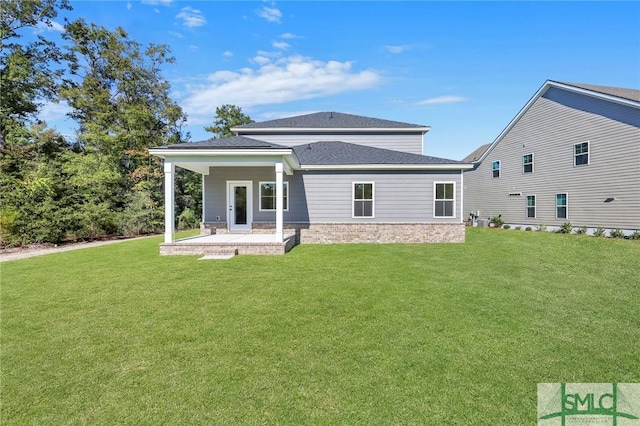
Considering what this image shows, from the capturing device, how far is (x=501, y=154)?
65.8 ft

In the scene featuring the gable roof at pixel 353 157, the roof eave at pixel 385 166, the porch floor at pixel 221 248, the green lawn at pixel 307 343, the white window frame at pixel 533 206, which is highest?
the gable roof at pixel 353 157

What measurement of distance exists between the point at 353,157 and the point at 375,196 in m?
2.04

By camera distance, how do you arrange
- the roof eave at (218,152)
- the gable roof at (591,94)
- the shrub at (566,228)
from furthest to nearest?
1. the shrub at (566,228)
2. the gable roof at (591,94)
3. the roof eave at (218,152)

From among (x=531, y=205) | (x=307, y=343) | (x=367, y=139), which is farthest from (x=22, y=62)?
(x=531, y=205)

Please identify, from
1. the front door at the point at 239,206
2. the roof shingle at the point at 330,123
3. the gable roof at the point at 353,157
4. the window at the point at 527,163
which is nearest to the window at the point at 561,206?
the window at the point at 527,163

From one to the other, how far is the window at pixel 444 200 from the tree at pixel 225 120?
2076 centimetres

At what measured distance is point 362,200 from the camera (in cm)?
1281

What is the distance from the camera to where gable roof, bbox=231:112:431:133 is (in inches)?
650

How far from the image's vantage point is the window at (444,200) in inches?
500

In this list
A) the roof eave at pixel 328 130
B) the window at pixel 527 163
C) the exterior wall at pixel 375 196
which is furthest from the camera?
the window at pixel 527 163

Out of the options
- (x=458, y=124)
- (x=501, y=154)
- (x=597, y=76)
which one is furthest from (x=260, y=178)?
(x=597, y=76)

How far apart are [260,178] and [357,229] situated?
463 cm

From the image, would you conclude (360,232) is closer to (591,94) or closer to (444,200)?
(444,200)

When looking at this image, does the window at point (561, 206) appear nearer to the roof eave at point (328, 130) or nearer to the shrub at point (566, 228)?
the shrub at point (566, 228)
